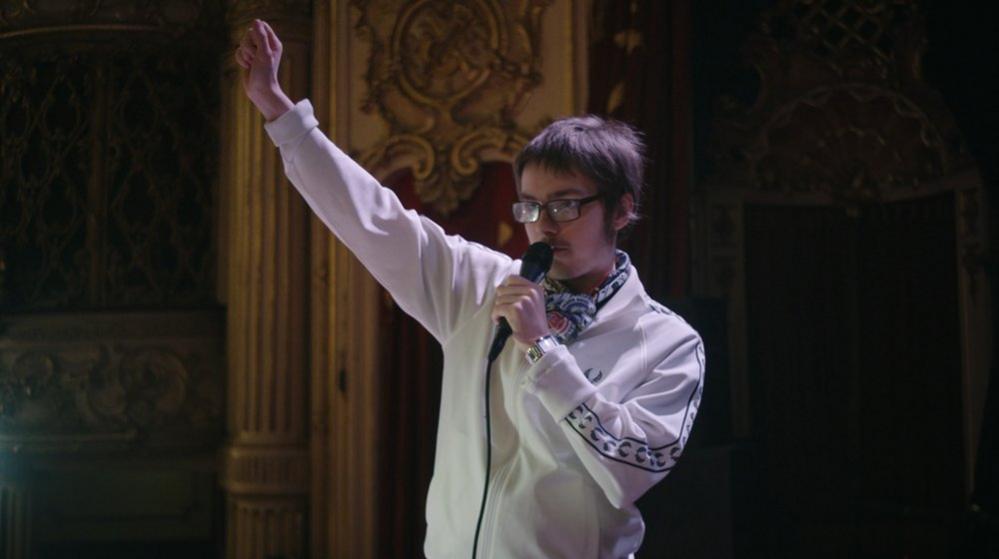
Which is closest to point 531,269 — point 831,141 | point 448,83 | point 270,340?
point 448,83

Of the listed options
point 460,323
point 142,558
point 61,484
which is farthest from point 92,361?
point 460,323

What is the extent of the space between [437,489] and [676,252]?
2498 millimetres

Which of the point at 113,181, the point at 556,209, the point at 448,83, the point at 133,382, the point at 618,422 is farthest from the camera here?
the point at 113,181

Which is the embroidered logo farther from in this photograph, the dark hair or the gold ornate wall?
the gold ornate wall

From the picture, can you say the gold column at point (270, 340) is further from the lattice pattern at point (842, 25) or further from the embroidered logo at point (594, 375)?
the embroidered logo at point (594, 375)

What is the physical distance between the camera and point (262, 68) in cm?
145

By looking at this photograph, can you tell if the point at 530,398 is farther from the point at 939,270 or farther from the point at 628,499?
the point at 939,270

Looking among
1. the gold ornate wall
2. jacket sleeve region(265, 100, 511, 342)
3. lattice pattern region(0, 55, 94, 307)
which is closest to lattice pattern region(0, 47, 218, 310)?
lattice pattern region(0, 55, 94, 307)

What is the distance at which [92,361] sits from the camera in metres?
4.72

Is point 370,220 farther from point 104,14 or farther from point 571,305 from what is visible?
point 104,14

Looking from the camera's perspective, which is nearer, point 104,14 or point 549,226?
point 549,226

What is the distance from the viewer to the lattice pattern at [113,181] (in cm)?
486

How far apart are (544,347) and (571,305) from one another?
0.15 m

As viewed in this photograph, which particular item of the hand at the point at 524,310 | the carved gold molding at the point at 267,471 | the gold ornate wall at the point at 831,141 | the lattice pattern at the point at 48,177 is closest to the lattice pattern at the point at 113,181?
the lattice pattern at the point at 48,177
